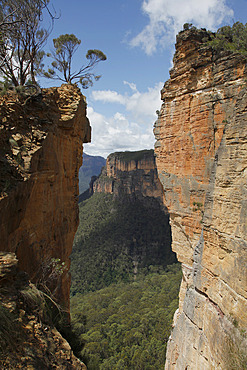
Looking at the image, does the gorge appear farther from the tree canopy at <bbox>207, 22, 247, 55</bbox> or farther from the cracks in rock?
the tree canopy at <bbox>207, 22, 247, 55</bbox>

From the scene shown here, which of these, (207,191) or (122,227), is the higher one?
(207,191)

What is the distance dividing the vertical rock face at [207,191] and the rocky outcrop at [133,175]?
54.8 metres

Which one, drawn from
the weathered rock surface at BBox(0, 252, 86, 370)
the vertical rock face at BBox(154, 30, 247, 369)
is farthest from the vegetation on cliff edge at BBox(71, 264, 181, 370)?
the weathered rock surface at BBox(0, 252, 86, 370)

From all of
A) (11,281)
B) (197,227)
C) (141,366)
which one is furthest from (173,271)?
(11,281)

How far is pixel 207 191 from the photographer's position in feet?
31.0

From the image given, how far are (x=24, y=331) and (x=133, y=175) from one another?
225 feet

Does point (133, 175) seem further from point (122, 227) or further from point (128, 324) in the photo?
point (128, 324)

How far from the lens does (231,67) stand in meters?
9.59

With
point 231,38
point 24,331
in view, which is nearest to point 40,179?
point 24,331

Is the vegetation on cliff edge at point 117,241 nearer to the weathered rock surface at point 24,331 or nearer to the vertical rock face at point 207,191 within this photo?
the vertical rock face at point 207,191

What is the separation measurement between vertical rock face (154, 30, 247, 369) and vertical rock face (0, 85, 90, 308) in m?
5.93

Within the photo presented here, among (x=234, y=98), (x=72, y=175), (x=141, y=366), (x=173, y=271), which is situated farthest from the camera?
(x=173, y=271)

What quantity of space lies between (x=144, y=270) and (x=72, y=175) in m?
46.2

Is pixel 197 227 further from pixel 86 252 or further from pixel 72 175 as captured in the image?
pixel 86 252
